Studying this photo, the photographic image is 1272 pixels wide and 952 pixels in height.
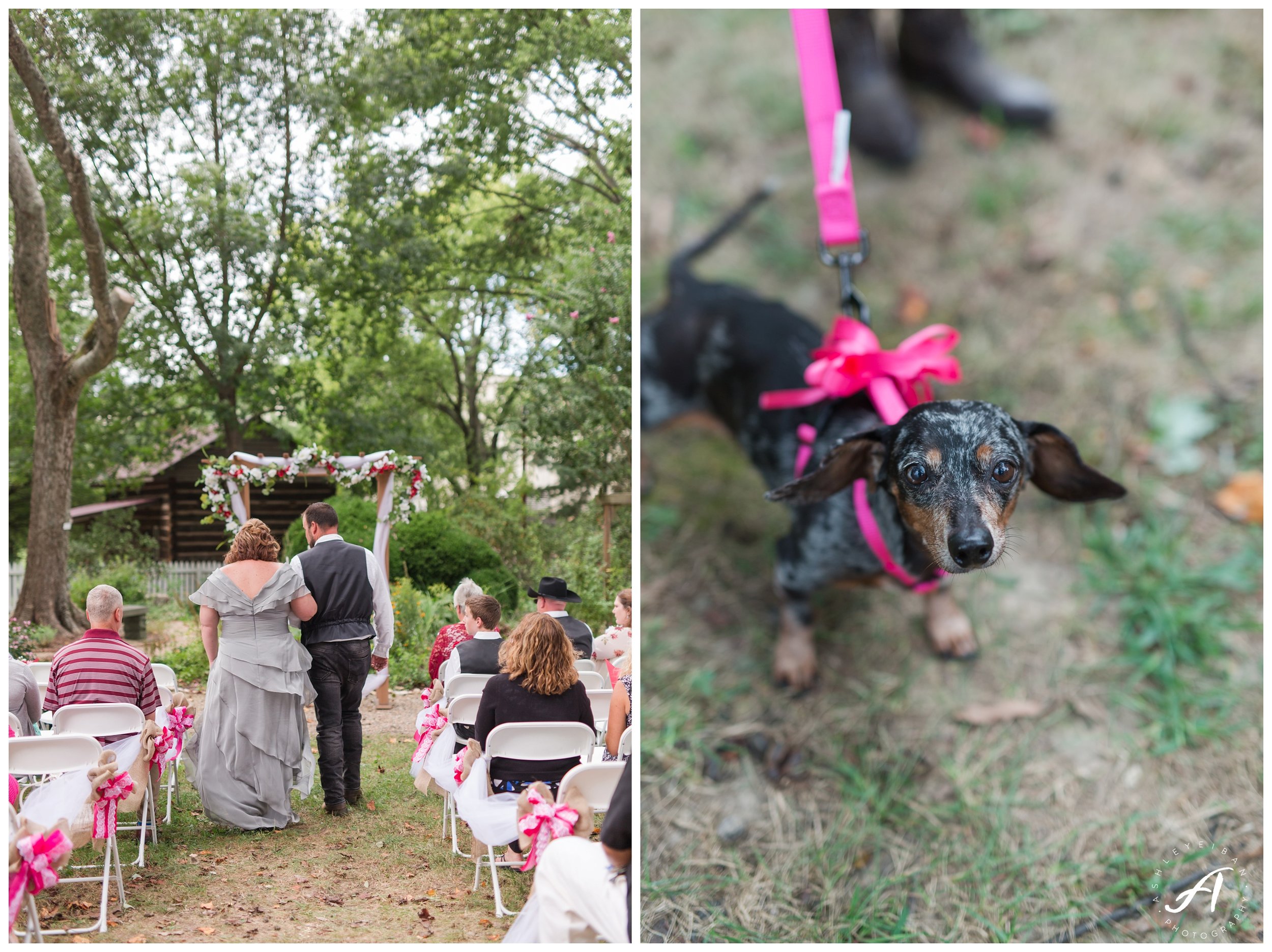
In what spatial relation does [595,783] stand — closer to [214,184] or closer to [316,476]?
[316,476]

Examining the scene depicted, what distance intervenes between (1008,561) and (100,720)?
326 centimetres

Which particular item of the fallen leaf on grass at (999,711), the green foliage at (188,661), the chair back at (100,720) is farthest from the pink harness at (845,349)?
the green foliage at (188,661)

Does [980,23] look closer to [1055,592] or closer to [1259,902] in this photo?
[1055,592]

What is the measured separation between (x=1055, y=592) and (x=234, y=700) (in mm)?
3161

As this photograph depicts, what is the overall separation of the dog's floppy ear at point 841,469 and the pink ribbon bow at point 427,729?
6.27ft

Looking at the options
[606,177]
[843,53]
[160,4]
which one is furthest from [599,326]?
[160,4]

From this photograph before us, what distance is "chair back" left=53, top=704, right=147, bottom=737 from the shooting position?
284cm

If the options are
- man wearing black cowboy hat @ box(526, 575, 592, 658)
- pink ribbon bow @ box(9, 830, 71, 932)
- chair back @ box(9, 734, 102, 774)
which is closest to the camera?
pink ribbon bow @ box(9, 830, 71, 932)

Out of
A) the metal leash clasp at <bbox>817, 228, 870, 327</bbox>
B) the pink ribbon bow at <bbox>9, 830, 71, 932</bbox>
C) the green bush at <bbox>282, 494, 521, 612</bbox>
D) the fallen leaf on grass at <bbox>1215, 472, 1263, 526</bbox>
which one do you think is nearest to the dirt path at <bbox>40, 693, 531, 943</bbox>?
the pink ribbon bow at <bbox>9, 830, 71, 932</bbox>

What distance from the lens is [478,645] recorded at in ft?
Result: 11.6

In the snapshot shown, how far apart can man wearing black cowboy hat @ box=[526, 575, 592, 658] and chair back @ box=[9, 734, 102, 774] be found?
5.09 ft

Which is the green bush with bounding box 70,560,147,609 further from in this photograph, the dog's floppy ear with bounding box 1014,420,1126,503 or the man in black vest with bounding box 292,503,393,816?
the dog's floppy ear with bounding box 1014,420,1126,503

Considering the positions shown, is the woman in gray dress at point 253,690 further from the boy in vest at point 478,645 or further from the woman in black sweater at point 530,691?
the woman in black sweater at point 530,691

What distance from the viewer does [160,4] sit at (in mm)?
2633
